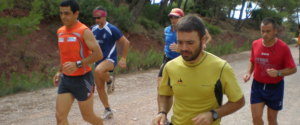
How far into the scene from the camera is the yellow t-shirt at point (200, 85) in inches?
85.4

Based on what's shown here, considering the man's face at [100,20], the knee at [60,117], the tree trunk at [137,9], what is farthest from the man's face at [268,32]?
the tree trunk at [137,9]

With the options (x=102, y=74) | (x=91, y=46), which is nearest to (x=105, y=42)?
(x=102, y=74)

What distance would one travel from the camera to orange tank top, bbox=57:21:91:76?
3.55 meters

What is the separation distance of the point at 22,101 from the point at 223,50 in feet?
48.4

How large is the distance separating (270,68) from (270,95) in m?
0.42

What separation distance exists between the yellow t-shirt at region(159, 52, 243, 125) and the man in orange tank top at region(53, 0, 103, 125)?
1584mm

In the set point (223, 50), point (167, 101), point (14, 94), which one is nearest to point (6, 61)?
point (14, 94)

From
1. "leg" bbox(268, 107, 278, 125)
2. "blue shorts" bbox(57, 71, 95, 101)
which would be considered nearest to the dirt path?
"leg" bbox(268, 107, 278, 125)

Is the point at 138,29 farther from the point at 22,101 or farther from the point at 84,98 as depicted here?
the point at 84,98

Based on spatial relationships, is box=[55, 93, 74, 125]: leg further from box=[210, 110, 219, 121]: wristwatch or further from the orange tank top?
box=[210, 110, 219, 121]: wristwatch

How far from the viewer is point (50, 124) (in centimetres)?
500

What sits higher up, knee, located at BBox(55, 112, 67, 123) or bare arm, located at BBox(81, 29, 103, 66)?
bare arm, located at BBox(81, 29, 103, 66)

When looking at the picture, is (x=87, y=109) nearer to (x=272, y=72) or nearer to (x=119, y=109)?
(x=119, y=109)

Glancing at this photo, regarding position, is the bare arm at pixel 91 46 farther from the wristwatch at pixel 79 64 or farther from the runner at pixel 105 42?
the runner at pixel 105 42
